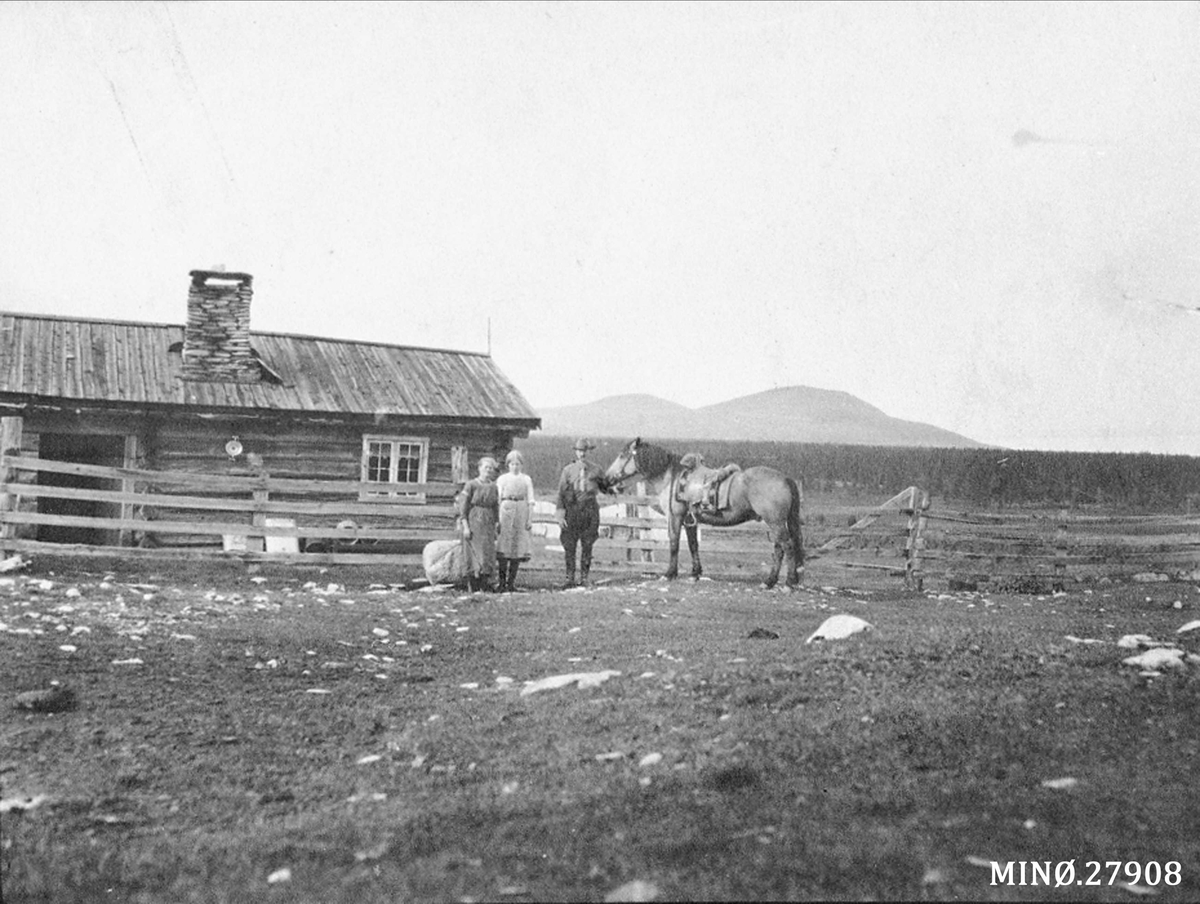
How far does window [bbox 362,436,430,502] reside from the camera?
1906 centimetres

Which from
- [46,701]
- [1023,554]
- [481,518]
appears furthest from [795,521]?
[46,701]

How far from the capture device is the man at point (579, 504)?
1429 centimetres

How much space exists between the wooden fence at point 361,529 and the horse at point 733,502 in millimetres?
806

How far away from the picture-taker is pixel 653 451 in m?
15.9

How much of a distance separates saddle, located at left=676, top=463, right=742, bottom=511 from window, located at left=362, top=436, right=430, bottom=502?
6012mm

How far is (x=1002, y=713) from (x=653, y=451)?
10.6 m

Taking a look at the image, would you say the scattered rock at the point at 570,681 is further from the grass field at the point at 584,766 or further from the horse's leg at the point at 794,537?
the horse's leg at the point at 794,537

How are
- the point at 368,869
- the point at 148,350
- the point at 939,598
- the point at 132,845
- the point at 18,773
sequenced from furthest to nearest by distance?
the point at 148,350, the point at 939,598, the point at 18,773, the point at 132,845, the point at 368,869

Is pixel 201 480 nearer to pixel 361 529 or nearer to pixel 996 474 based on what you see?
pixel 361 529

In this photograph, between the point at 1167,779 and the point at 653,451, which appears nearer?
the point at 1167,779

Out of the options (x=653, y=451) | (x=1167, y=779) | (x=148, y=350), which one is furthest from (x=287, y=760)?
(x=148, y=350)

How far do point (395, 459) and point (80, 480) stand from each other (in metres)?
5.63

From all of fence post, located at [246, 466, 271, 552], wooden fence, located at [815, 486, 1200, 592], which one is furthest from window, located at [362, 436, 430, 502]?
wooden fence, located at [815, 486, 1200, 592]

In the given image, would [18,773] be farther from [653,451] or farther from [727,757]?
[653,451]
